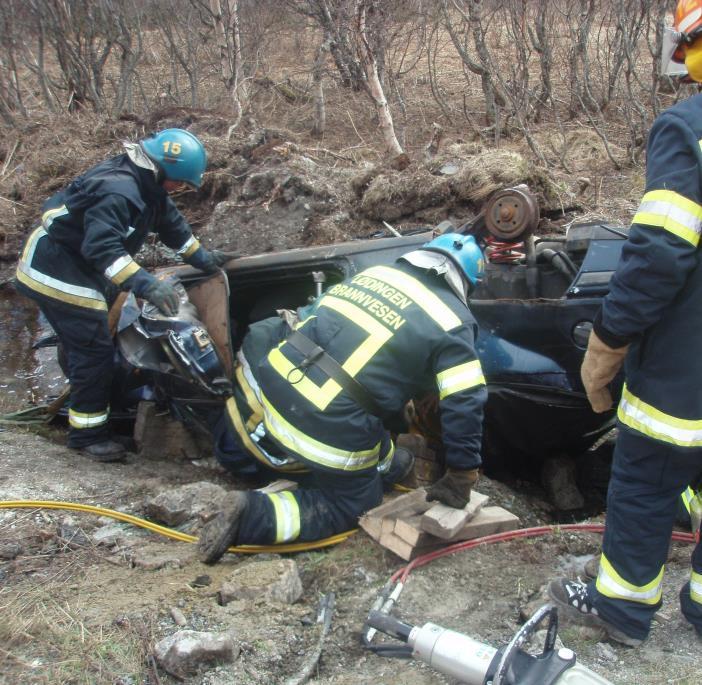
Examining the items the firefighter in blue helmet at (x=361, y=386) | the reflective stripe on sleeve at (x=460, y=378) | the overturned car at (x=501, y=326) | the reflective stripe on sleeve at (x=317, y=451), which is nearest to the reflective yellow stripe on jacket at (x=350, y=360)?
the firefighter in blue helmet at (x=361, y=386)

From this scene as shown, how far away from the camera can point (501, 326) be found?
3604mm

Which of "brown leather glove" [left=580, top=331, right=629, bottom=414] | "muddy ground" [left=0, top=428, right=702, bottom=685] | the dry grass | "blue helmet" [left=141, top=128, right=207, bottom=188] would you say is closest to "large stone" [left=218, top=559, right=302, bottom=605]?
"muddy ground" [left=0, top=428, right=702, bottom=685]

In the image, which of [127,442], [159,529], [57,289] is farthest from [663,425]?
[127,442]

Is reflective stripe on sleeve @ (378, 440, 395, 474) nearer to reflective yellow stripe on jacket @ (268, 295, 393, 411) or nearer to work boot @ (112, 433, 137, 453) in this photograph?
reflective yellow stripe on jacket @ (268, 295, 393, 411)

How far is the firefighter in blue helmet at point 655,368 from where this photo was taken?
79.8 inches

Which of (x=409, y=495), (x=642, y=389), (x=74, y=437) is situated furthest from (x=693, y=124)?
(x=74, y=437)

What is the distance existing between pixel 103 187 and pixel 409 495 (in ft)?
7.38

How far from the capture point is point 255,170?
6.98 meters

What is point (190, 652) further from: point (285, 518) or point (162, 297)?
point (162, 297)

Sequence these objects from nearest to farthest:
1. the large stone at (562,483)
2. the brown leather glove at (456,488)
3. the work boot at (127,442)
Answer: the brown leather glove at (456,488) → the large stone at (562,483) → the work boot at (127,442)

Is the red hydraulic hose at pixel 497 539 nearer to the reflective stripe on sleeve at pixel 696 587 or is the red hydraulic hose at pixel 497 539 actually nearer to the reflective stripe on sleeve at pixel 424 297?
the reflective stripe on sleeve at pixel 696 587

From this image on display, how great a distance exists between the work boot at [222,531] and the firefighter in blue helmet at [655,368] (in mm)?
1242

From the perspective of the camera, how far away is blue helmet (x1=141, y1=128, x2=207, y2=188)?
3973mm

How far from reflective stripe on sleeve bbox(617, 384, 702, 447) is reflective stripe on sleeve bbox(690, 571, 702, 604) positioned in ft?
1.68
